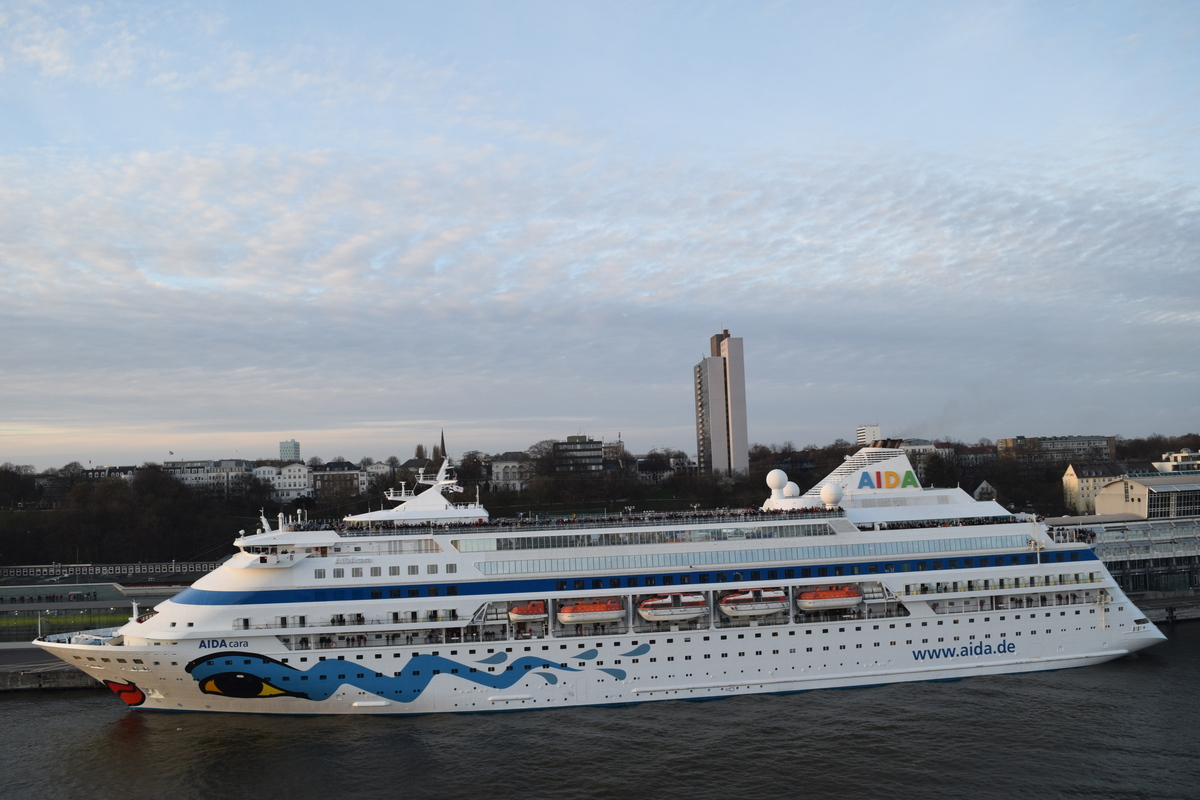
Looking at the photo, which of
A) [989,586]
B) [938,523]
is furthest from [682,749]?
[938,523]

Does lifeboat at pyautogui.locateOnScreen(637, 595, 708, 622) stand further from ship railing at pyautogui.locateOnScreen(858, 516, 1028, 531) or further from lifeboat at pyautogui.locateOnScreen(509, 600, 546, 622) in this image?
ship railing at pyautogui.locateOnScreen(858, 516, 1028, 531)

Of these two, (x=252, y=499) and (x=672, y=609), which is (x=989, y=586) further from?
(x=252, y=499)

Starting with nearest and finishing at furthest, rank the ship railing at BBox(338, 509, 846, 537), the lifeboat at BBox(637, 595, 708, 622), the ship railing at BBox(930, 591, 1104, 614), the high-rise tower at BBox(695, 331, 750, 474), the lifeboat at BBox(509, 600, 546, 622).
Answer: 1. the lifeboat at BBox(509, 600, 546, 622)
2. the lifeboat at BBox(637, 595, 708, 622)
3. the ship railing at BBox(338, 509, 846, 537)
4. the ship railing at BBox(930, 591, 1104, 614)
5. the high-rise tower at BBox(695, 331, 750, 474)

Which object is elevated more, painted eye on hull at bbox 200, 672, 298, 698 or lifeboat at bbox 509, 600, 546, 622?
lifeboat at bbox 509, 600, 546, 622

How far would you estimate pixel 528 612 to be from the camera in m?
21.4

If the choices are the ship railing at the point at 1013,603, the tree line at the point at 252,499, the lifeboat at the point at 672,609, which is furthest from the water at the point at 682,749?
the tree line at the point at 252,499

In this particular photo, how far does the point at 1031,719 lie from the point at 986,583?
482cm

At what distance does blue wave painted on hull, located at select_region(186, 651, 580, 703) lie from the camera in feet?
66.6

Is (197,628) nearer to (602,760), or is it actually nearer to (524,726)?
(524,726)

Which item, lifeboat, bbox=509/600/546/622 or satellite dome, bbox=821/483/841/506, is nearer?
lifeboat, bbox=509/600/546/622

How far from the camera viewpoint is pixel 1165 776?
16750 mm

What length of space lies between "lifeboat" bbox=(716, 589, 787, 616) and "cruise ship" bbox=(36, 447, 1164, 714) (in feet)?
0.30

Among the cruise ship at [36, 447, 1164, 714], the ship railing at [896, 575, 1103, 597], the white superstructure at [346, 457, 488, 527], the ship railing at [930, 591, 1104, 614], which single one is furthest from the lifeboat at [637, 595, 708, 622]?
the ship railing at [930, 591, 1104, 614]

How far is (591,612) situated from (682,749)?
4.55m
